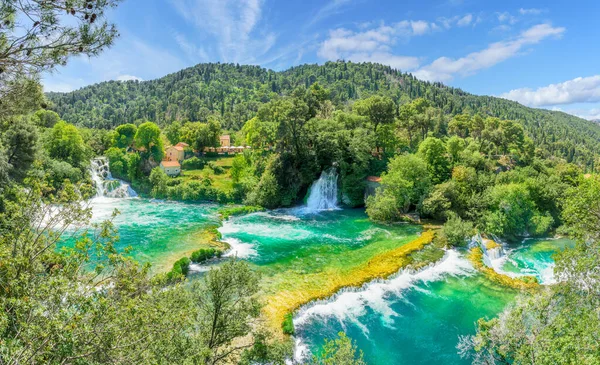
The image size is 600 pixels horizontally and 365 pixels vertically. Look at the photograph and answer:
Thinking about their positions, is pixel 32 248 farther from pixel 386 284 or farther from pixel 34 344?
pixel 386 284

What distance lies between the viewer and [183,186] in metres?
48.2

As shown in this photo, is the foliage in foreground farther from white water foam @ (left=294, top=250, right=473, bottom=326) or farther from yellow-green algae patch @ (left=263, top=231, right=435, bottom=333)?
yellow-green algae patch @ (left=263, top=231, right=435, bottom=333)

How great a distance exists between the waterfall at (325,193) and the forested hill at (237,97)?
6692 centimetres

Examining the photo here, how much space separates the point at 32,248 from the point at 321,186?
3812cm

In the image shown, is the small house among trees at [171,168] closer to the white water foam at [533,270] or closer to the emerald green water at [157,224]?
the emerald green water at [157,224]

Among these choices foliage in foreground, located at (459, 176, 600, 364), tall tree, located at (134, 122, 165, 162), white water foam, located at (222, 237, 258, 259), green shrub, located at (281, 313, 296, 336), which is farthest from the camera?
tall tree, located at (134, 122, 165, 162)

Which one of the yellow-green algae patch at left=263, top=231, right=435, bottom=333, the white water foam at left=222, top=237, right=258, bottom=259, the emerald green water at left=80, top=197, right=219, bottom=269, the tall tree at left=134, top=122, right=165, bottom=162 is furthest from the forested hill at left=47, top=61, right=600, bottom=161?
the yellow-green algae patch at left=263, top=231, right=435, bottom=333

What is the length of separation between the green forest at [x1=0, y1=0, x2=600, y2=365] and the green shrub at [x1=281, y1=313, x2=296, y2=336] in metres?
0.06

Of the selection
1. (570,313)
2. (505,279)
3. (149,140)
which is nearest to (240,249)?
(505,279)

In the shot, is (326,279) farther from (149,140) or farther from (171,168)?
(149,140)

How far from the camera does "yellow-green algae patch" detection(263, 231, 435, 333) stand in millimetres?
17344

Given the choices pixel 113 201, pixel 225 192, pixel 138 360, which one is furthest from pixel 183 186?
pixel 138 360

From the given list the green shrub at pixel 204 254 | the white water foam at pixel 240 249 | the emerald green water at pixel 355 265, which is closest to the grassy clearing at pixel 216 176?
the emerald green water at pixel 355 265

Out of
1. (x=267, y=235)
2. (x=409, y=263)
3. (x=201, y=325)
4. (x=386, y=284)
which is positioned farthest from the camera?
(x=267, y=235)
